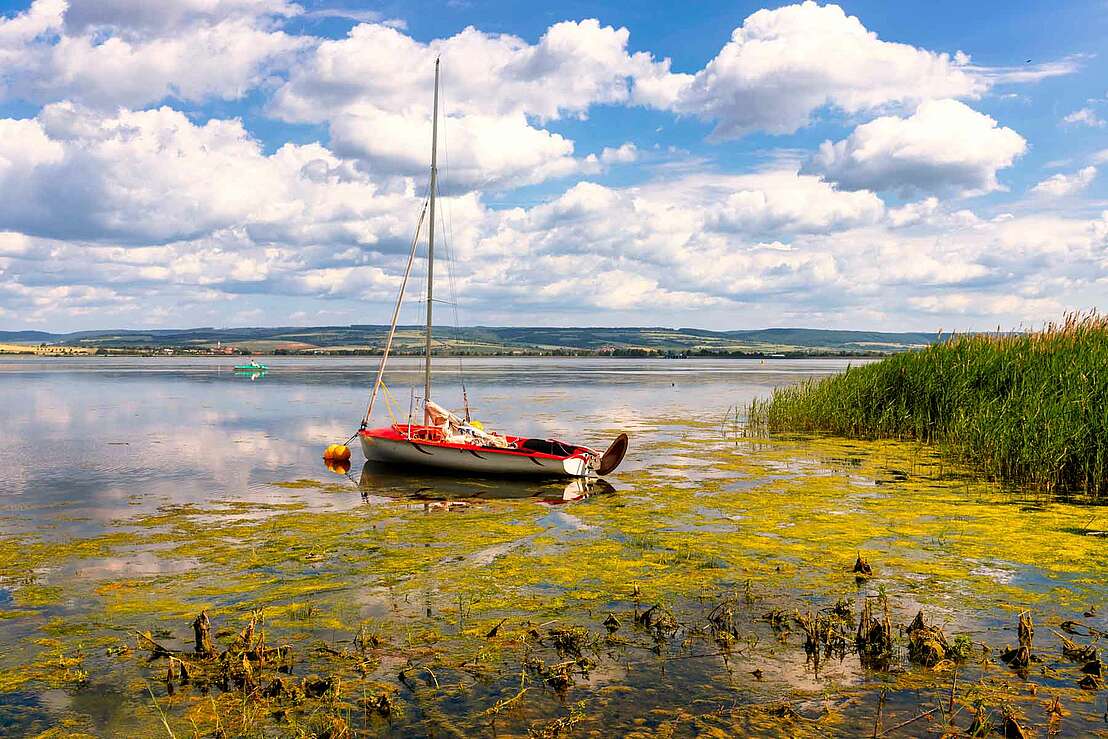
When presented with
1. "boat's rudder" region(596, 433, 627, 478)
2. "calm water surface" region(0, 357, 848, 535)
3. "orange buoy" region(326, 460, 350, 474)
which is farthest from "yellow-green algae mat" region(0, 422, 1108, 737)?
"orange buoy" region(326, 460, 350, 474)

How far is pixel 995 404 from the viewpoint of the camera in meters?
23.6

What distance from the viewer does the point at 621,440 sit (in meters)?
22.6

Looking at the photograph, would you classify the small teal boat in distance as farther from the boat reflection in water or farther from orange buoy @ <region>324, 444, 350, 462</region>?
the boat reflection in water

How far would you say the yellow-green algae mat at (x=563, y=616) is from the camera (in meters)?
7.54

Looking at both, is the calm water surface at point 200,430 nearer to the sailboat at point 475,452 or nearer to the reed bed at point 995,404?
the sailboat at point 475,452

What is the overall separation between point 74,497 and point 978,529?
21.6 meters

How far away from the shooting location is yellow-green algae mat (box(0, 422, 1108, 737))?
24.7ft

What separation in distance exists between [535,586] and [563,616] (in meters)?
1.55

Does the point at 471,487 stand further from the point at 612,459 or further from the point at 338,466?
the point at 338,466

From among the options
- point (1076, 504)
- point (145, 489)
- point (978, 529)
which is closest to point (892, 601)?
point (978, 529)

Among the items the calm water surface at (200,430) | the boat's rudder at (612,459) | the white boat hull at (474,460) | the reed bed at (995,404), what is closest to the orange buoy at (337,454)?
the calm water surface at (200,430)

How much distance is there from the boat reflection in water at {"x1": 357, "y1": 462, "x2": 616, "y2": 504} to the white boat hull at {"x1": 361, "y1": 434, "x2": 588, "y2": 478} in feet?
1.13

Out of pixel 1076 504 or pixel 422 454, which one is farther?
pixel 422 454

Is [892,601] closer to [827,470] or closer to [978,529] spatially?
[978,529]
